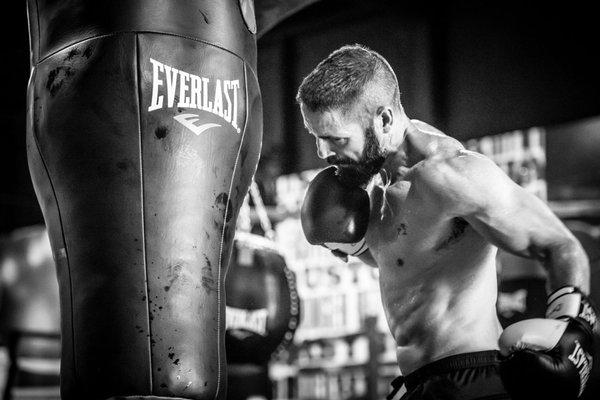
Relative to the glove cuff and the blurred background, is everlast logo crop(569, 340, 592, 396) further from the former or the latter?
the blurred background

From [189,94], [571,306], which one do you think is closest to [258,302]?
[571,306]

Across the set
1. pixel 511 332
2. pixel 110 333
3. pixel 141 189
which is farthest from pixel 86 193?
pixel 511 332

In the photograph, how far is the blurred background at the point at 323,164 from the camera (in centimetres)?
495

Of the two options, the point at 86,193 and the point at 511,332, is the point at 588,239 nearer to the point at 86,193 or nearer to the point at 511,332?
the point at 511,332

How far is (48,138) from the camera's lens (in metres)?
1.40

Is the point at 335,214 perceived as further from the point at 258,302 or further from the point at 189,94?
the point at 258,302

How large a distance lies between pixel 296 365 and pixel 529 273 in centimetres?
278

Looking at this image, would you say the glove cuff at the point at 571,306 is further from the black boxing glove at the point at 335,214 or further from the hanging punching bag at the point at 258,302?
the hanging punching bag at the point at 258,302

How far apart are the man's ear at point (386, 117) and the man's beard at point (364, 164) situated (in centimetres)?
5

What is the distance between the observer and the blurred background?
16.3ft

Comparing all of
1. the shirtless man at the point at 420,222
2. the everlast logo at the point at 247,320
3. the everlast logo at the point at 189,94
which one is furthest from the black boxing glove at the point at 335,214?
the everlast logo at the point at 247,320

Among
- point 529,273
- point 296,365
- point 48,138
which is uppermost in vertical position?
point 48,138

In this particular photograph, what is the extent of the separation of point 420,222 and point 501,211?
0.82 ft

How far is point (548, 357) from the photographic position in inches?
60.2
